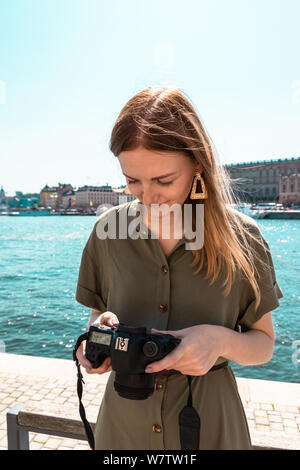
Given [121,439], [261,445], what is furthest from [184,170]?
[261,445]

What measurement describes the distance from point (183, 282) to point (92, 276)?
0.35m

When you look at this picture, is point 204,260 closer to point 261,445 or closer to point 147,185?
point 147,185

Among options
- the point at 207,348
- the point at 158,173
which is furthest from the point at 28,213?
the point at 207,348

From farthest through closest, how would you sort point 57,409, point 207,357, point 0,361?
point 0,361 < point 57,409 < point 207,357

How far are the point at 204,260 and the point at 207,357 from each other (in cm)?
28

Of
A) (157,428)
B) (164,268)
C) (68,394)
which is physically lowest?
(68,394)

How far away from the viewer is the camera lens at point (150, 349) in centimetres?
97

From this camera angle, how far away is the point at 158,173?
1.06 meters

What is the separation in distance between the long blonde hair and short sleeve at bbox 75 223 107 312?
334 mm

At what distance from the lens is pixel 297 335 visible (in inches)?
375

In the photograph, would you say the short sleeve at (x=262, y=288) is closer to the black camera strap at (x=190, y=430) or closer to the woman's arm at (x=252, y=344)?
the woman's arm at (x=252, y=344)

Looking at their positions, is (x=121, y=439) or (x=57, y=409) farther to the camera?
(x=57, y=409)

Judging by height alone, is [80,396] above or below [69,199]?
below

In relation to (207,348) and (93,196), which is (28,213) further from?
(207,348)
